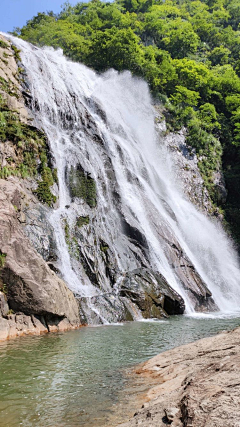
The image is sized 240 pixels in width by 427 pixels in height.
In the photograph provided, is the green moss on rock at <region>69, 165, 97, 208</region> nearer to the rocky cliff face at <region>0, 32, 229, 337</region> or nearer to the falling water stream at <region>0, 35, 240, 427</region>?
the rocky cliff face at <region>0, 32, 229, 337</region>

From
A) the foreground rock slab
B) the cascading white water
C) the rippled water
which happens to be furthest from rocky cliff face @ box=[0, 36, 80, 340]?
the foreground rock slab

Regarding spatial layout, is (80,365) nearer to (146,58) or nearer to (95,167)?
(95,167)

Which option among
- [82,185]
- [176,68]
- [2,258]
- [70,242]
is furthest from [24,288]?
[176,68]

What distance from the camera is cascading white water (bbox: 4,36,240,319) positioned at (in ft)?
55.0

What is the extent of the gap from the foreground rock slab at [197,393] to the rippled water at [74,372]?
55 cm

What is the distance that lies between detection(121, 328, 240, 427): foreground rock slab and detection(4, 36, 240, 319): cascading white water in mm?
6958

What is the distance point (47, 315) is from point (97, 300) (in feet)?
8.97

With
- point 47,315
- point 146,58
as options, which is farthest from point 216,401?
point 146,58

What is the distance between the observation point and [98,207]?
17859mm

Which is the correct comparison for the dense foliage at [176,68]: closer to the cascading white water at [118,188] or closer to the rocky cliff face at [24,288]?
the cascading white water at [118,188]

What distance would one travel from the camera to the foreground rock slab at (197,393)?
9.82ft

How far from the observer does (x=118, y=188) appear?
19.8m

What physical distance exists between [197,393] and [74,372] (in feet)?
11.4

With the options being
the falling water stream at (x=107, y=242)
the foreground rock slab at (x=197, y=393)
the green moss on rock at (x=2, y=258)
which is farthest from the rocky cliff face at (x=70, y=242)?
the foreground rock slab at (x=197, y=393)
